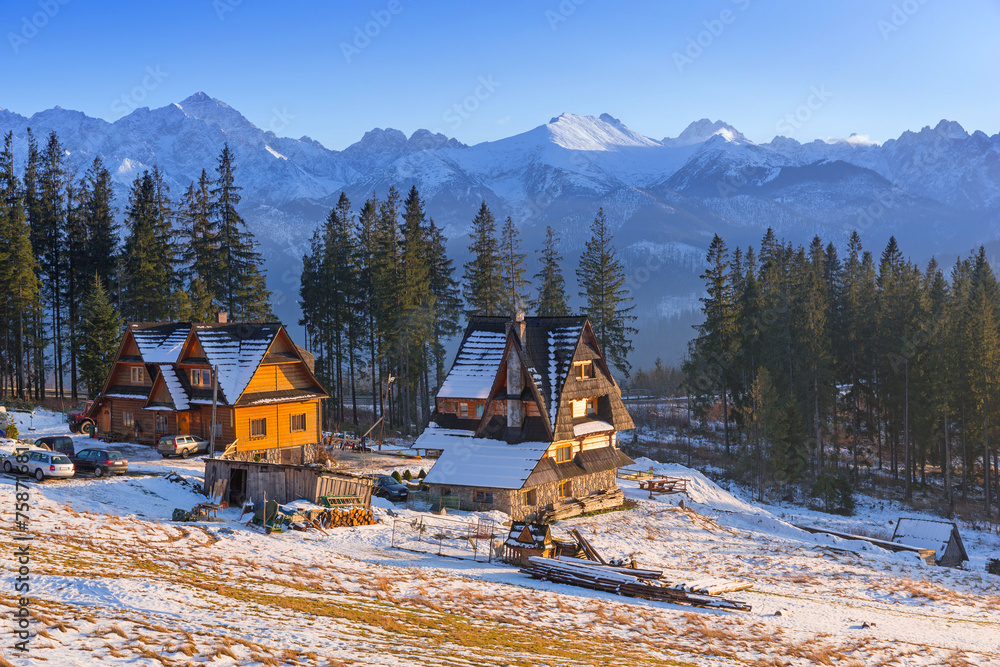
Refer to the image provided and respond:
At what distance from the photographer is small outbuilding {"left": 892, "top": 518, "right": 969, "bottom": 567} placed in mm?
43406

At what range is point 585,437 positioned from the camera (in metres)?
42.4

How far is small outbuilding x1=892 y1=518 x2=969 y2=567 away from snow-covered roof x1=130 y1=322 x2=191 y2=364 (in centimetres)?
4768

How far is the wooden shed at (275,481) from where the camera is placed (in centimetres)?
3306

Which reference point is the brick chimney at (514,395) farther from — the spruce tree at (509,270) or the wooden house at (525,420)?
the spruce tree at (509,270)

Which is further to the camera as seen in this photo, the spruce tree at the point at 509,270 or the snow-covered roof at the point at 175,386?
the spruce tree at the point at 509,270

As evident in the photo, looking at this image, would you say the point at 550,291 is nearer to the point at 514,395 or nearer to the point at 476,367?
the point at 476,367

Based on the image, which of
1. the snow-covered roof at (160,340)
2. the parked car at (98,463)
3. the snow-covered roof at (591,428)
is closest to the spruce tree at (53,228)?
the snow-covered roof at (160,340)

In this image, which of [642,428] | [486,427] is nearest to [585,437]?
[486,427]

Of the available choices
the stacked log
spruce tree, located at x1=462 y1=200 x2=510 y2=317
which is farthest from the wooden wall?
spruce tree, located at x1=462 y1=200 x2=510 y2=317

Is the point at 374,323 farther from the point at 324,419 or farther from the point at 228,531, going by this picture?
the point at 228,531

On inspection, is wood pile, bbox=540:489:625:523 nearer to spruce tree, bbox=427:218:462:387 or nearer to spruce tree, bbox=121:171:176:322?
spruce tree, bbox=427:218:462:387

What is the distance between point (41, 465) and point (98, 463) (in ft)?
8.78

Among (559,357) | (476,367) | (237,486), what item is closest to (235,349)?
(476,367)

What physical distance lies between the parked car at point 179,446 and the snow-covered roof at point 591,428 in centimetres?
2284
